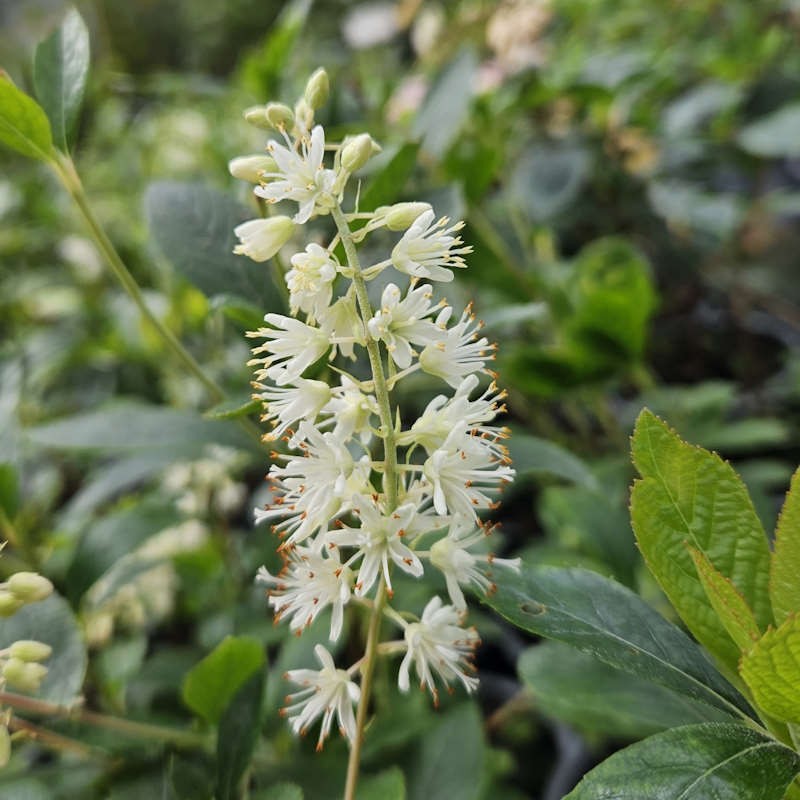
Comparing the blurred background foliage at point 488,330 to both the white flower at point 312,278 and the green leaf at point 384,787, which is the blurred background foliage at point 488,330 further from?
the white flower at point 312,278

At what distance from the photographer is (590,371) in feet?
2.93

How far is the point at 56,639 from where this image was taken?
57 cm

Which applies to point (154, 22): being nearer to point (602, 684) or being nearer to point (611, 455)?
point (611, 455)

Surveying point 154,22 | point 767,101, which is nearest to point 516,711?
point 767,101

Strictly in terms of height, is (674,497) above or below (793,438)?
above

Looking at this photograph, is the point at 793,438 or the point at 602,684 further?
the point at 793,438

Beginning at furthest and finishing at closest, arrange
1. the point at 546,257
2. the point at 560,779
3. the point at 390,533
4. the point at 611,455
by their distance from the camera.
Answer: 1. the point at 546,257
2. the point at 611,455
3. the point at 560,779
4. the point at 390,533

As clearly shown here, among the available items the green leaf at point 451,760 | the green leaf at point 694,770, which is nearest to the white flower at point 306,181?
the green leaf at point 694,770

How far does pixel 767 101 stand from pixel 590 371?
925mm

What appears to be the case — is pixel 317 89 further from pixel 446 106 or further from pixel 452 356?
pixel 446 106

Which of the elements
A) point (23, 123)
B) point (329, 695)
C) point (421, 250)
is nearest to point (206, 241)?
point (23, 123)

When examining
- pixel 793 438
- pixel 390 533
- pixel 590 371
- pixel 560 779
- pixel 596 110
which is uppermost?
pixel 596 110

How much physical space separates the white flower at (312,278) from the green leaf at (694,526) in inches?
7.4

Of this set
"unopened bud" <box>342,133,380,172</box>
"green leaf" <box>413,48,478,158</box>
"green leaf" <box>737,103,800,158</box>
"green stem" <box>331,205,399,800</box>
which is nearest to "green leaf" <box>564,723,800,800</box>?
"green stem" <box>331,205,399,800</box>
